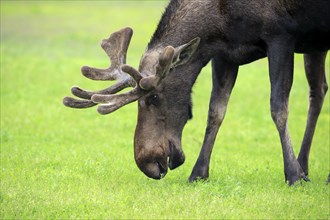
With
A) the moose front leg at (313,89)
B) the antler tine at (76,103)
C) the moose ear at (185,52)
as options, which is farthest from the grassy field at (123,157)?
the moose ear at (185,52)

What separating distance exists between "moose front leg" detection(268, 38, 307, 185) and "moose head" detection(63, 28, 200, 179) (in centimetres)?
99

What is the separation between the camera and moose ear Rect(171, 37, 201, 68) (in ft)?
27.7

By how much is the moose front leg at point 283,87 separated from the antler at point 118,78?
1.39 metres

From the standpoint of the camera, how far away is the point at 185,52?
8.56m

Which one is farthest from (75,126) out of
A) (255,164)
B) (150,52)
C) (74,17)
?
(74,17)

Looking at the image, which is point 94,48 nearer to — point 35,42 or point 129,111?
point 35,42

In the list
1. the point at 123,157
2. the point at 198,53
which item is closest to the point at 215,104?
the point at 198,53

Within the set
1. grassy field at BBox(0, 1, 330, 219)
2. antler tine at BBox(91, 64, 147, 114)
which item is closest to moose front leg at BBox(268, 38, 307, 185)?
grassy field at BBox(0, 1, 330, 219)

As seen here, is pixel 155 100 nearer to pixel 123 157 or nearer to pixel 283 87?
pixel 283 87

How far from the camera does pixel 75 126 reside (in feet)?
46.2

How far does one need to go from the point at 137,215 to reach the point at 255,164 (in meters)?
3.98

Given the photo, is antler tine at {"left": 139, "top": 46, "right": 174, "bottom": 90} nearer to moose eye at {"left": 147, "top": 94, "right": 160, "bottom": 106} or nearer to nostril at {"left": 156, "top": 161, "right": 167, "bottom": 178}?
moose eye at {"left": 147, "top": 94, "right": 160, "bottom": 106}

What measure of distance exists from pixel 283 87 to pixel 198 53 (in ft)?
3.68

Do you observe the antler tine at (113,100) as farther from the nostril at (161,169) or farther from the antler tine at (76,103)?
the nostril at (161,169)
